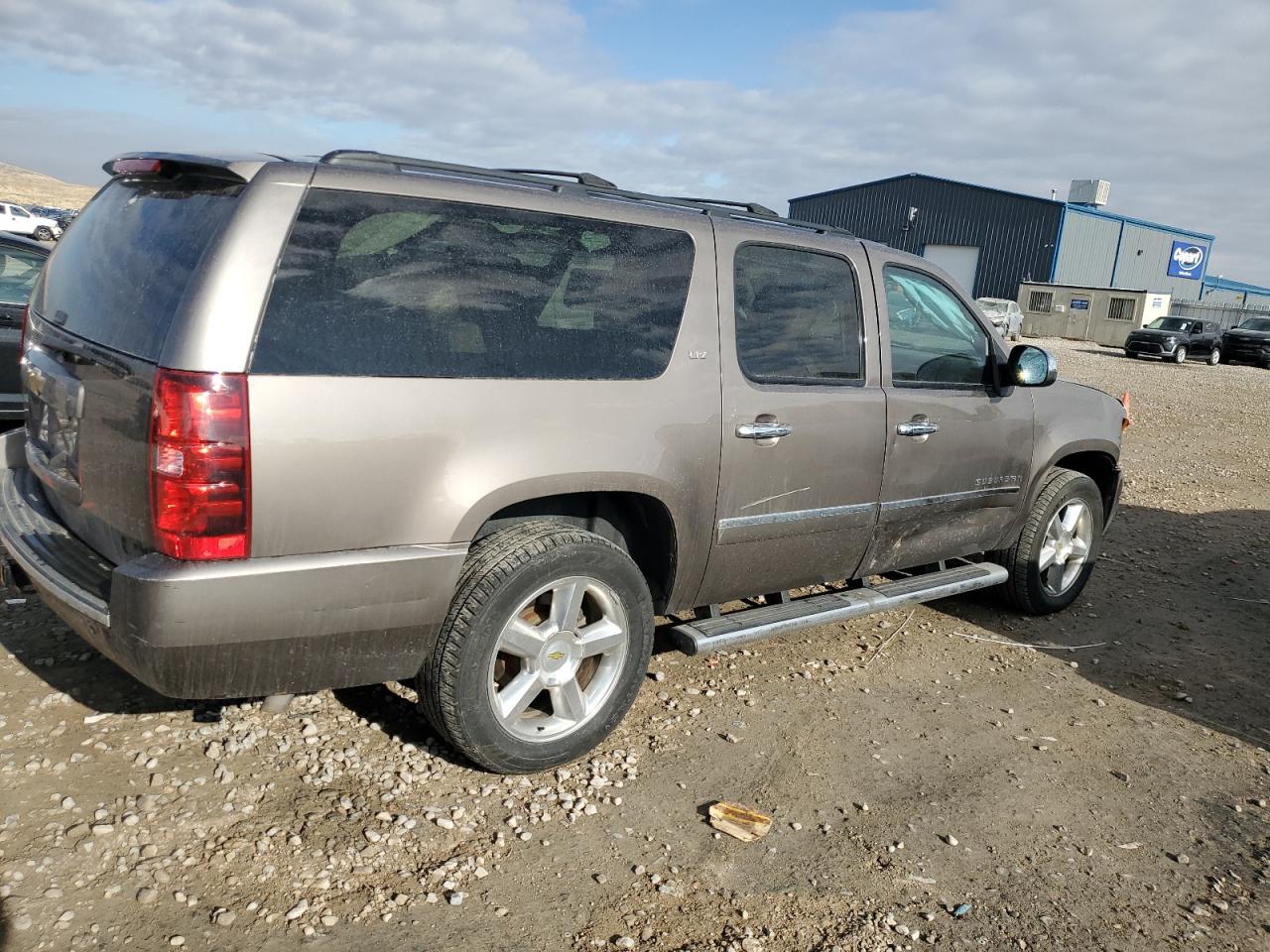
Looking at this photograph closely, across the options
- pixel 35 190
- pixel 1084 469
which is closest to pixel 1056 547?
pixel 1084 469

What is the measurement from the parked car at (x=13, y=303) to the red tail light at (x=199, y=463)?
4.02m

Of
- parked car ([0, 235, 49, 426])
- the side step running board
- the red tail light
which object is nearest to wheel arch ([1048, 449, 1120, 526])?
the side step running board

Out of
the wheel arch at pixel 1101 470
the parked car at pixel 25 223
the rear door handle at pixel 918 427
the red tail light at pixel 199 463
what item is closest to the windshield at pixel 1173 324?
the wheel arch at pixel 1101 470

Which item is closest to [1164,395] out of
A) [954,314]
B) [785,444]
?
[954,314]

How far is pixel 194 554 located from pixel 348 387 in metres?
0.60

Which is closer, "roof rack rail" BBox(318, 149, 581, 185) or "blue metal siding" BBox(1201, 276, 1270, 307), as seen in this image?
"roof rack rail" BBox(318, 149, 581, 185)

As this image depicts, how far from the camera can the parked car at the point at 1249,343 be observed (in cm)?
2998

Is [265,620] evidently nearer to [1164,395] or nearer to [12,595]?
[12,595]

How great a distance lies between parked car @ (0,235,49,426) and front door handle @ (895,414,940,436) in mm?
5036

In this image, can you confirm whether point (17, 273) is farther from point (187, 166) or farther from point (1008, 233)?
point (1008, 233)

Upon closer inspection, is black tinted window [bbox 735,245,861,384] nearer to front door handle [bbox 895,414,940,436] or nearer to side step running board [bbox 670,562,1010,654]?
front door handle [bbox 895,414,940,436]

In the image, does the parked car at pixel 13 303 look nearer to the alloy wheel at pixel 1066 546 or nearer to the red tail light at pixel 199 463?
the red tail light at pixel 199 463

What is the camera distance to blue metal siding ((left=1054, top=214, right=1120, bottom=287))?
40.3 metres

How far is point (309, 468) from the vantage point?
2646mm
